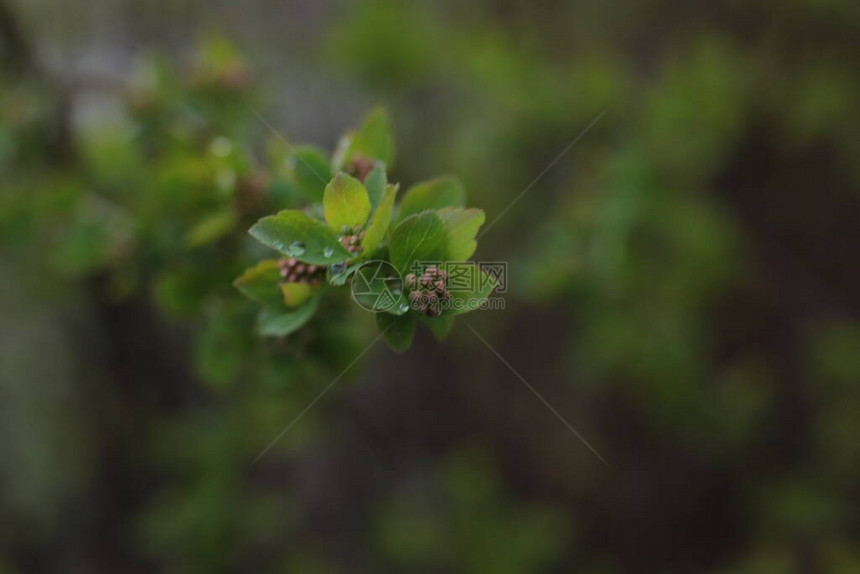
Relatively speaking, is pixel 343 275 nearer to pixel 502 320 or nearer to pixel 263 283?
pixel 263 283

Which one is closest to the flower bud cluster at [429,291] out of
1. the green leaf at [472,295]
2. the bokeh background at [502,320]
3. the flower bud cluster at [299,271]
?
the green leaf at [472,295]

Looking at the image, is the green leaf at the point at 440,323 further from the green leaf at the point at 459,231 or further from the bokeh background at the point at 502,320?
the bokeh background at the point at 502,320

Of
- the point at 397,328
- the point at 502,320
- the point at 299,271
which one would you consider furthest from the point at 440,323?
the point at 502,320

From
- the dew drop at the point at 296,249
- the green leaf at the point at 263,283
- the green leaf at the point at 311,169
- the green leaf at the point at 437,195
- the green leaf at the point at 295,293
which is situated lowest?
the green leaf at the point at 263,283

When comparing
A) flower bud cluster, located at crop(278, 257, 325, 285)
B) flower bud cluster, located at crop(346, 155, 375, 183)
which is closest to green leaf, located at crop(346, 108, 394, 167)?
flower bud cluster, located at crop(346, 155, 375, 183)

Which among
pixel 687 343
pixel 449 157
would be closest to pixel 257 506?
pixel 449 157

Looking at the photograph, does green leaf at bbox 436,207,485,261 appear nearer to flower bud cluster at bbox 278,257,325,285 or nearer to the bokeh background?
flower bud cluster at bbox 278,257,325,285

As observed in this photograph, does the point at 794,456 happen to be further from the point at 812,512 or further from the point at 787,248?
the point at 787,248

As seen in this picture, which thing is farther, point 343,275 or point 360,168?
point 360,168
